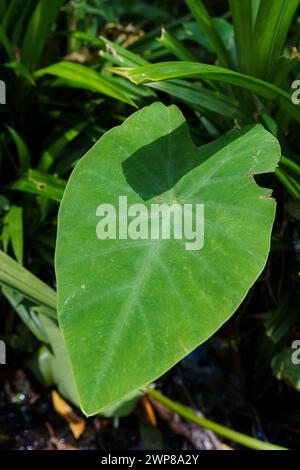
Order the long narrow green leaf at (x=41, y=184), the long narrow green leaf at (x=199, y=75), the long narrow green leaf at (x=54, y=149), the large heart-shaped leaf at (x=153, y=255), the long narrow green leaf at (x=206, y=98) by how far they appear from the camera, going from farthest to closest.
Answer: the long narrow green leaf at (x=54, y=149)
the long narrow green leaf at (x=41, y=184)
the long narrow green leaf at (x=206, y=98)
the long narrow green leaf at (x=199, y=75)
the large heart-shaped leaf at (x=153, y=255)

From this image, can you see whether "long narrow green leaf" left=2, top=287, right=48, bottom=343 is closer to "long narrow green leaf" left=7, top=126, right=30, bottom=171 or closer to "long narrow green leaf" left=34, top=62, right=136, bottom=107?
"long narrow green leaf" left=7, top=126, right=30, bottom=171

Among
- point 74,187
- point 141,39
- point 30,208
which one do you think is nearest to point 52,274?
point 30,208

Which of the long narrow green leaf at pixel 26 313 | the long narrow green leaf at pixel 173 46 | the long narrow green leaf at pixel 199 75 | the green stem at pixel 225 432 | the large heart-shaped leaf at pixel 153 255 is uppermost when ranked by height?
the long narrow green leaf at pixel 199 75

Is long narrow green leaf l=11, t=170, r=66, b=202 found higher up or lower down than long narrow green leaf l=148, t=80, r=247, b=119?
lower down

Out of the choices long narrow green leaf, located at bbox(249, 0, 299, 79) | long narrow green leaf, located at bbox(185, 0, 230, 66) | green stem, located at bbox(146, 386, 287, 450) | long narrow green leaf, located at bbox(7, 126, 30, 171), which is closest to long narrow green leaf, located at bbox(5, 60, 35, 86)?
long narrow green leaf, located at bbox(7, 126, 30, 171)

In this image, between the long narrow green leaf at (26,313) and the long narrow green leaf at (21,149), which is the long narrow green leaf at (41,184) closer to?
the long narrow green leaf at (21,149)

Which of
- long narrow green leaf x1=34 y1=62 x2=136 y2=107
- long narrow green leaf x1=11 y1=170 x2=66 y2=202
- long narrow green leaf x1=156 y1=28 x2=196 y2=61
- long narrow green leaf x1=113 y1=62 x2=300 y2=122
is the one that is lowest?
long narrow green leaf x1=11 y1=170 x2=66 y2=202

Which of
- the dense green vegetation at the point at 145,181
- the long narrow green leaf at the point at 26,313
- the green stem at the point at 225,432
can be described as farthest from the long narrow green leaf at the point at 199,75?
the green stem at the point at 225,432
